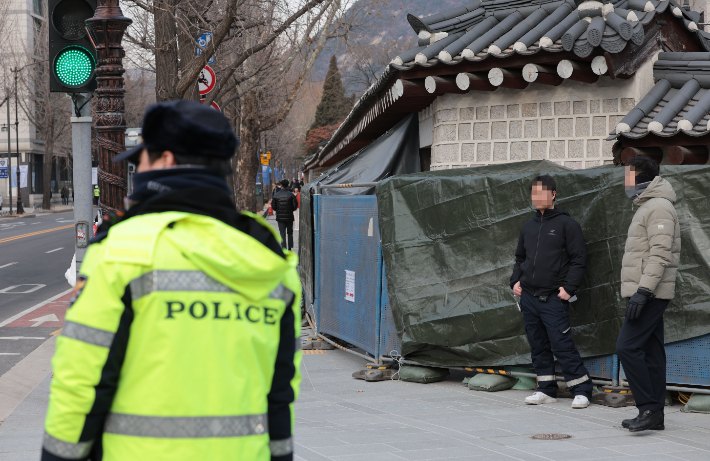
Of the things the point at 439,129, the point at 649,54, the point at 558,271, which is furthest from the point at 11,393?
the point at 649,54

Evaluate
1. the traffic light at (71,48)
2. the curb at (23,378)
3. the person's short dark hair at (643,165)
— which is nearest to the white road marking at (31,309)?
the curb at (23,378)

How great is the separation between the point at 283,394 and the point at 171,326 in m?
0.44

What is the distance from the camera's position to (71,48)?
6793mm

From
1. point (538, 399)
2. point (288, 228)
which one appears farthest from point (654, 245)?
point (288, 228)

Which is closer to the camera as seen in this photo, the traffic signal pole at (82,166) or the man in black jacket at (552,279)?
the man in black jacket at (552,279)

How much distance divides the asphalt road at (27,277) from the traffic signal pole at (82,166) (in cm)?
244

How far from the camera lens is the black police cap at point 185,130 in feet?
7.12

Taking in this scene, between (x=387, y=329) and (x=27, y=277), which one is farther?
(x=27, y=277)

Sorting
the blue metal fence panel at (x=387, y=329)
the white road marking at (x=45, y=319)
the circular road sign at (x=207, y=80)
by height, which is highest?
the circular road sign at (x=207, y=80)

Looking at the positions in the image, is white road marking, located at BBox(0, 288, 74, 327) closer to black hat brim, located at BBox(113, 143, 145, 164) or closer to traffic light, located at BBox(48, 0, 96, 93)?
traffic light, located at BBox(48, 0, 96, 93)

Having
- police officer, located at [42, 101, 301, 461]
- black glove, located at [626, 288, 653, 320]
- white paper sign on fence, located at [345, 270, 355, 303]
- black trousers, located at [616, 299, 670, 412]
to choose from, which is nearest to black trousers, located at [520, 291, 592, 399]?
black trousers, located at [616, 299, 670, 412]

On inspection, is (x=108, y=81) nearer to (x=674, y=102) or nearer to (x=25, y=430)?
(x=25, y=430)

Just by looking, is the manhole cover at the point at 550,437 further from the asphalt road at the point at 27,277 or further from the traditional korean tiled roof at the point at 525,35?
the asphalt road at the point at 27,277

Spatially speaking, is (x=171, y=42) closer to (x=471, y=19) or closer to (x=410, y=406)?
(x=471, y=19)
